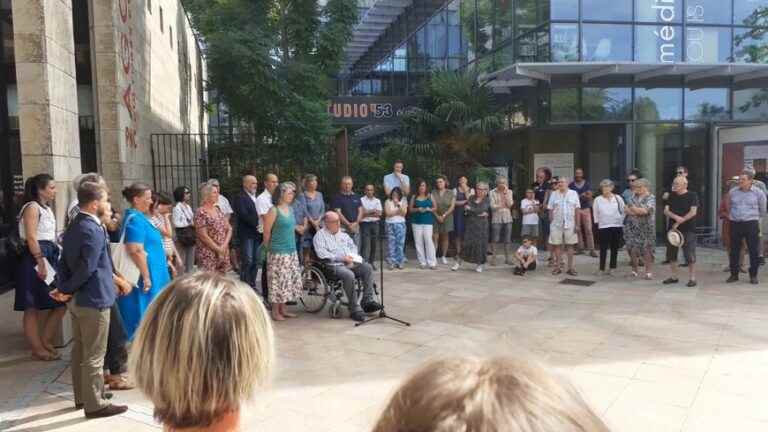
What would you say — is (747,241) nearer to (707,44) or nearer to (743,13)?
(707,44)

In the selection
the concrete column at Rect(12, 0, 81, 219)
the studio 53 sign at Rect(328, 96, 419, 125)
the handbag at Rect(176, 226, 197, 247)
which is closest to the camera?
the concrete column at Rect(12, 0, 81, 219)

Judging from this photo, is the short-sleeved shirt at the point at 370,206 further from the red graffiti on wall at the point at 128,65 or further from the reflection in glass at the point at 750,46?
the reflection in glass at the point at 750,46

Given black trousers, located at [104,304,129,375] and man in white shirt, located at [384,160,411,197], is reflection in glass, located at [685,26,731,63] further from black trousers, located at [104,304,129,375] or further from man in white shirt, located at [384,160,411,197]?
black trousers, located at [104,304,129,375]

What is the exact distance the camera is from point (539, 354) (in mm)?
5234

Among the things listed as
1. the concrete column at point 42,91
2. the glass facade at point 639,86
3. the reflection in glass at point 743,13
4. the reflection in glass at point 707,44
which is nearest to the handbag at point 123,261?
the concrete column at point 42,91

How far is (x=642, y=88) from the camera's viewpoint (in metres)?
12.8

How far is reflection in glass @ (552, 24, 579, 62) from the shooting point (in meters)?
12.2

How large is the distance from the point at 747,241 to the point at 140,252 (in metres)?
8.40

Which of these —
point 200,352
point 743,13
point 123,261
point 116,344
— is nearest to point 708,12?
point 743,13

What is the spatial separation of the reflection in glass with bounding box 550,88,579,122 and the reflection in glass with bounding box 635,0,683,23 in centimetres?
217

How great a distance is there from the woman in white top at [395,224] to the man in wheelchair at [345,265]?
3.34 metres

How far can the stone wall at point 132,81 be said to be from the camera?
8.15 m

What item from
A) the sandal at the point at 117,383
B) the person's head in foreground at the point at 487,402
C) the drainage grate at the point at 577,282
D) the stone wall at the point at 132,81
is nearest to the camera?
the person's head in foreground at the point at 487,402

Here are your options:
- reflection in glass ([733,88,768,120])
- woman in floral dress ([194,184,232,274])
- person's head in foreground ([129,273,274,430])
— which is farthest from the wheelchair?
reflection in glass ([733,88,768,120])
